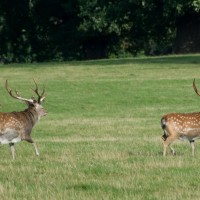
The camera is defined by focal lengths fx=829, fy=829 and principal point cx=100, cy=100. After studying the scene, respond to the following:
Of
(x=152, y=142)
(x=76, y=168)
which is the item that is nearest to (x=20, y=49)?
(x=152, y=142)

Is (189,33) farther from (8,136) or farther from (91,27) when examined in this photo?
(8,136)

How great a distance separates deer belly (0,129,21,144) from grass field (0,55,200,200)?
344mm

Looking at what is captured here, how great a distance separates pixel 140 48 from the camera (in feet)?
211

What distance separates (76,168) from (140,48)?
169ft

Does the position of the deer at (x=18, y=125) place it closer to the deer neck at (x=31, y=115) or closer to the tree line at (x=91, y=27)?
the deer neck at (x=31, y=115)

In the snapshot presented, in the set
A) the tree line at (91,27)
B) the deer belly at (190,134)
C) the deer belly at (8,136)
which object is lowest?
the tree line at (91,27)

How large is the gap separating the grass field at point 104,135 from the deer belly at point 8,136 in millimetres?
344

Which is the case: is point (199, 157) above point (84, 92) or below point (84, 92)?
above

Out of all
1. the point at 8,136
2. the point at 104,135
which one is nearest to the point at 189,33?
the point at 104,135

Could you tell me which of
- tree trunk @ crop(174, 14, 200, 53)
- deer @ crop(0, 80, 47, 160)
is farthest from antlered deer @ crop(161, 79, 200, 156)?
tree trunk @ crop(174, 14, 200, 53)

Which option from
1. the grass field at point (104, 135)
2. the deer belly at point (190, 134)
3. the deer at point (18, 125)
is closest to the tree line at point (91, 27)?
the grass field at point (104, 135)

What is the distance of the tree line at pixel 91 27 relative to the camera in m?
46.1

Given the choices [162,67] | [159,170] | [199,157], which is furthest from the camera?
[162,67]

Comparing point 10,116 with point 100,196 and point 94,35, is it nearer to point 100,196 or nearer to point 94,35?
point 100,196
